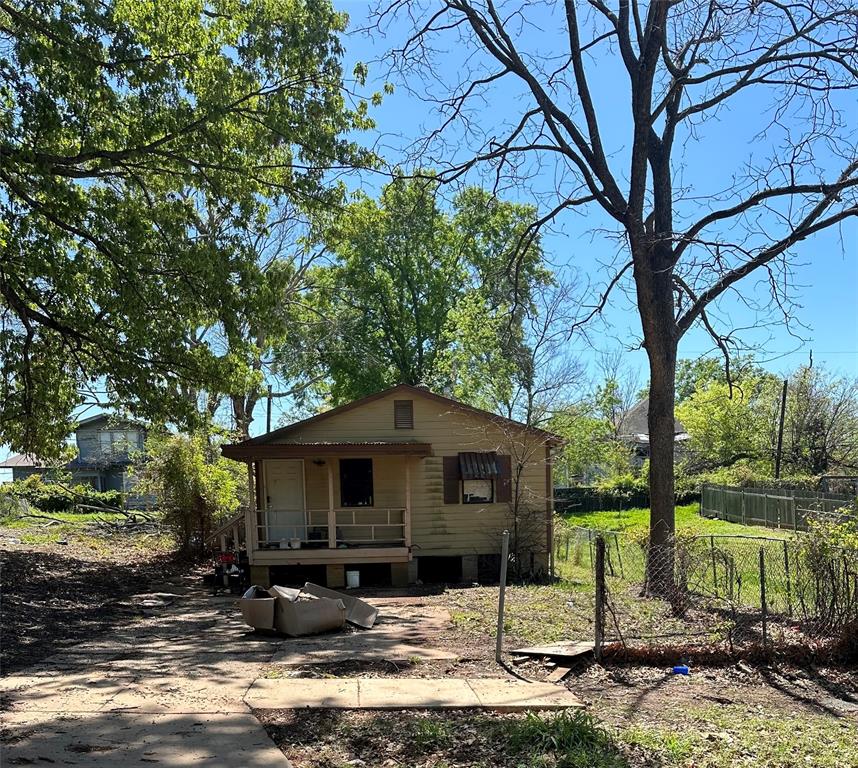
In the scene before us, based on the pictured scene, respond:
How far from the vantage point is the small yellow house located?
16344mm

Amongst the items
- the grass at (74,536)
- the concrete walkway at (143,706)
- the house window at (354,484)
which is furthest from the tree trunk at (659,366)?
the grass at (74,536)

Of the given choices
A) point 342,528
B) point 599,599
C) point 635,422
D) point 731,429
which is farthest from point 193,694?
point 635,422

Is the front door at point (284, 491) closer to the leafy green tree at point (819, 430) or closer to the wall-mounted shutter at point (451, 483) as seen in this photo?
the wall-mounted shutter at point (451, 483)

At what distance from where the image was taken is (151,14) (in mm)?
12141

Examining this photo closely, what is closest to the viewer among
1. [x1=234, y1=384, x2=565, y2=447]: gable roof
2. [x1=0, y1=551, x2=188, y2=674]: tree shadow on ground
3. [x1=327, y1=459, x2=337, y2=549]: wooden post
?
[x1=0, y1=551, x2=188, y2=674]: tree shadow on ground

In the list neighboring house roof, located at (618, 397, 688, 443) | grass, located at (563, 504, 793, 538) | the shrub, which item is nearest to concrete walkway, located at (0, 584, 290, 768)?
the shrub

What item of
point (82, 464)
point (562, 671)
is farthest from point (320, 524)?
point (82, 464)

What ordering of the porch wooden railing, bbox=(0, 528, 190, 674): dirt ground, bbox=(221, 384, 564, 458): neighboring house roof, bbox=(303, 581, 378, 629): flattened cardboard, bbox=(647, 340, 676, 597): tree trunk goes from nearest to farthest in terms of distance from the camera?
bbox=(0, 528, 190, 674): dirt ground → bbox=(303, 581, 378, 629): flattened cardboard → bbox=(647, 340, 676, 597): tree trunk → bbox=(221, 384, 564, 458): neighboring house roof → the porch wooden railing

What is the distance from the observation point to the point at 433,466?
1669 centimetres

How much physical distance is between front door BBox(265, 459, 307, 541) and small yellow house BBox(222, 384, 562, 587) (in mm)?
24

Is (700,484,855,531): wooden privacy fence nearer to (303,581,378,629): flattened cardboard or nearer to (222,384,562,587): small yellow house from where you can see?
(222,384,562,587): small yellow house

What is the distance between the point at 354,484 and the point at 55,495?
23.5m

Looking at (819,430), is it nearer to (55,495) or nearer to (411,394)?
(411,394)

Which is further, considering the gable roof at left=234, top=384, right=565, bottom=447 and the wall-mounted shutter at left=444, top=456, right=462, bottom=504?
the wall-mounted shutter at left=444, top=456, right=462, bottom=504
